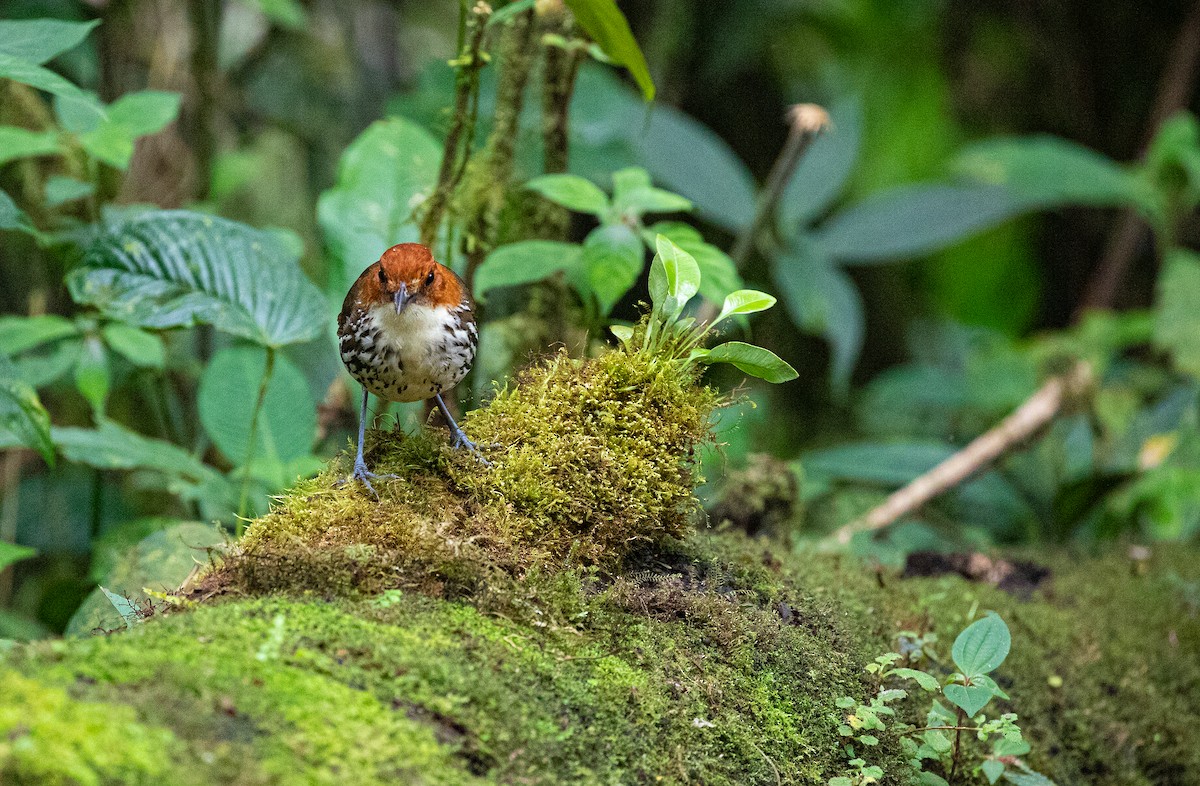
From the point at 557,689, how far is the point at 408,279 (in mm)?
933

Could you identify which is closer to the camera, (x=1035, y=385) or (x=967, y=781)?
(x=967, y=781)

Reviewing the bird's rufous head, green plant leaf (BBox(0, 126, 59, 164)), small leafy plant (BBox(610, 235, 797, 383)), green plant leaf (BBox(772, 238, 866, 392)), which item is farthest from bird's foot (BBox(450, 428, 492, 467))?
green plant leaf (BBox(772, 238, 866, 392))

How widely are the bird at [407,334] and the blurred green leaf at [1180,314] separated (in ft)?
13.7

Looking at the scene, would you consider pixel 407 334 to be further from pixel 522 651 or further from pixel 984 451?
pixel 984 451

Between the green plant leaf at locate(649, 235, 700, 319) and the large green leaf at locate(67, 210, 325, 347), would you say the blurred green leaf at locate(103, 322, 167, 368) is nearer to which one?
the large green leaf at locate(67, 210, 325, 347)

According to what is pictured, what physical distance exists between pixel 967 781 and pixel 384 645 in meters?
1.37

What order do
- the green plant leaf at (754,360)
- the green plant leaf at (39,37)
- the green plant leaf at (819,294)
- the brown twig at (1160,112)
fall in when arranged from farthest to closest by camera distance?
the brown twig at (1160,112) < the green plant leaf at (819,294) < the green plant leaf at (39,37) < the green plant leaf at (754,360)

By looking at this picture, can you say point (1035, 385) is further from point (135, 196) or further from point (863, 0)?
point (135, 196)

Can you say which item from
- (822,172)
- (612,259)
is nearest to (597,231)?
(612,259)

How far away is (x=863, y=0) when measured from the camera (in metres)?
6.89

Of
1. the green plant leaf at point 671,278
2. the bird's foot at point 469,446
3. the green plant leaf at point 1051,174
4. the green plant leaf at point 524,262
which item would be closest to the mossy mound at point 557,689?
the bird's foot at point 469,446

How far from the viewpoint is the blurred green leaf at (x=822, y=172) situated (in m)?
5.10

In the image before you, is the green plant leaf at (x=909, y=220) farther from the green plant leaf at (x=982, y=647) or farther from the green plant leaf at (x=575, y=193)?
the green plant leaf at (x=982, y=647)

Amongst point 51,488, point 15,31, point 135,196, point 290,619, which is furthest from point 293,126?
point 290,619
